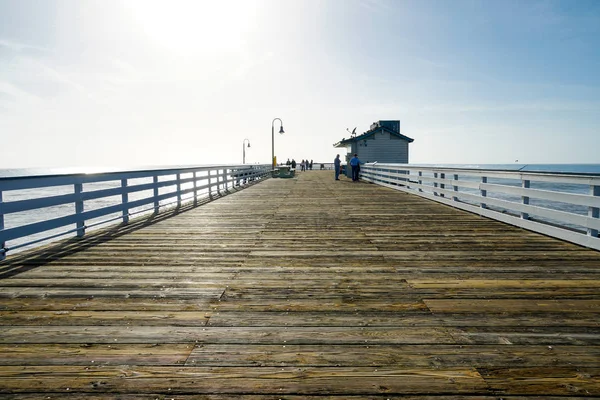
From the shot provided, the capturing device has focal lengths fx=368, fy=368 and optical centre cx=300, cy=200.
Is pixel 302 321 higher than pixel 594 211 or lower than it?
lower

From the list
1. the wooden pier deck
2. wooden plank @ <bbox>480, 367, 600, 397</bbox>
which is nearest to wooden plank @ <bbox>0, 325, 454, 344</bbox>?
the wooden pier deck

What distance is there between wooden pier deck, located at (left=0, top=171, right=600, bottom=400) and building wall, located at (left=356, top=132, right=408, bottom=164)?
27321 mm

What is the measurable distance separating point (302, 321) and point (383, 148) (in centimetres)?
3173

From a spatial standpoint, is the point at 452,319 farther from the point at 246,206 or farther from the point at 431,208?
the point at 246,206

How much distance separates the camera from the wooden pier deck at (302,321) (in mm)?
2592

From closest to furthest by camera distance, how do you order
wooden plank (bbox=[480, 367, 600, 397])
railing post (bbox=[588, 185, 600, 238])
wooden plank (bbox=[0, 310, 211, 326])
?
wooden plank (bbox=[480, 367, 600, 397]), wooden plank (bbox=[0, 310, 211, 326]), railing post (bbox=[588, 185, 600, 238])

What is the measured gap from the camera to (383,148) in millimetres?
33750

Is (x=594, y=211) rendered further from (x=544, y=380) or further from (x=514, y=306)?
(x=544, y=380)

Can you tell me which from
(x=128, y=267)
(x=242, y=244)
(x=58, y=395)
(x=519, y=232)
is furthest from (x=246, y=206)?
(x=58, y=395)

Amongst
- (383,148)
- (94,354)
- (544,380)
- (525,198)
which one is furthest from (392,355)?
(383,148)

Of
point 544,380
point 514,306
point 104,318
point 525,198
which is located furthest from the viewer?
point 525,198

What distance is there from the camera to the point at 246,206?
41.6 feet

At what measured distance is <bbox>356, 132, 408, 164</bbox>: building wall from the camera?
33.7 m

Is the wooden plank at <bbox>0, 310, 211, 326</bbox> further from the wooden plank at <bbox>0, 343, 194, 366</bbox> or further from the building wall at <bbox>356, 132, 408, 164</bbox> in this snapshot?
the building wall at <bbox>356, 132, 408, 164</bbox>
